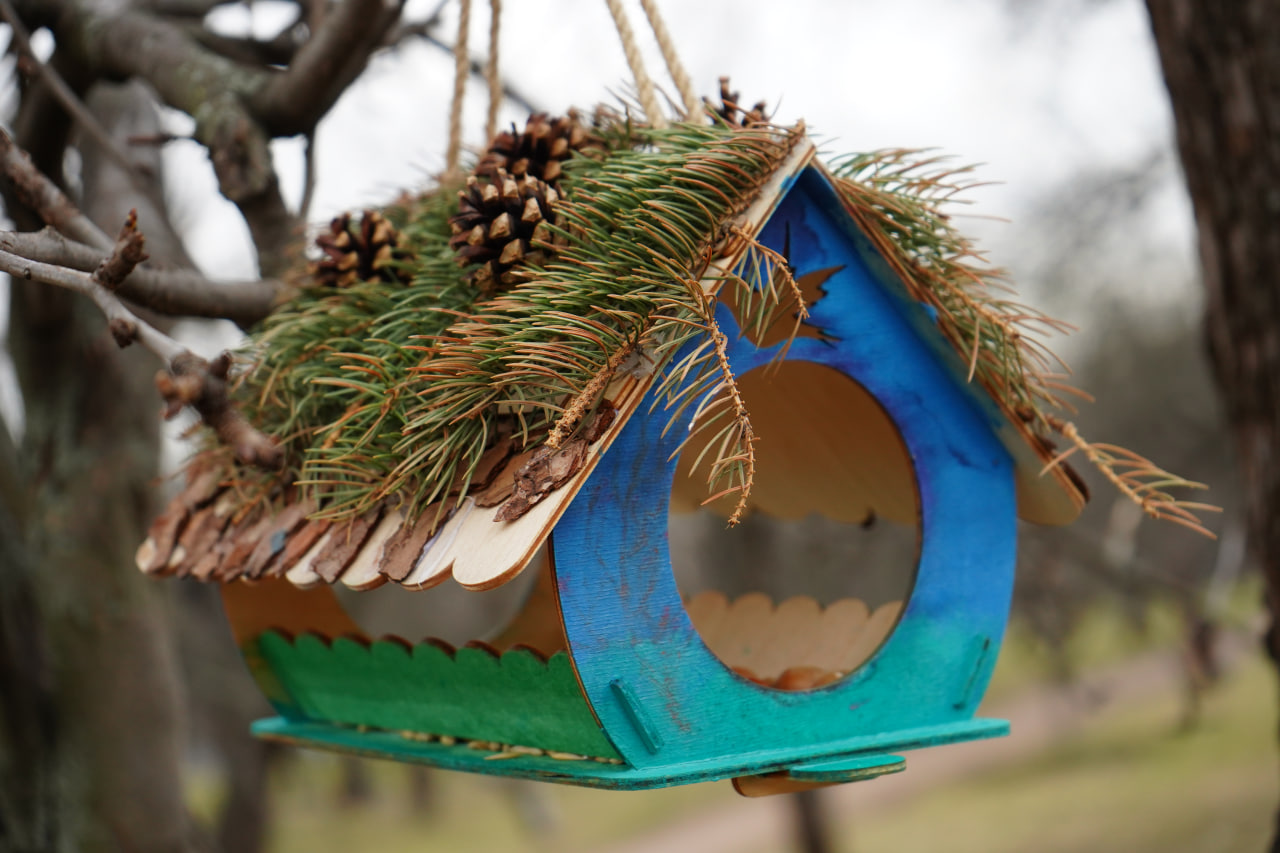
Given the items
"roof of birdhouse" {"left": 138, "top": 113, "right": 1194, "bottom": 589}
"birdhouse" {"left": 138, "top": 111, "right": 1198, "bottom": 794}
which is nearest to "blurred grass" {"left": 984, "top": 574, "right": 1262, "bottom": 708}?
"birdhouse" {"left": 138, "top": 111, "right": 1198, "bottom": 794}

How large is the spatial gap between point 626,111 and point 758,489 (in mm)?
776

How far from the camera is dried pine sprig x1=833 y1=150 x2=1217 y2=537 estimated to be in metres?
1.14

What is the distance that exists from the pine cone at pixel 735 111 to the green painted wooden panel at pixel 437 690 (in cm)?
57

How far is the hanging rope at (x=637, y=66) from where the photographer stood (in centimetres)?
123

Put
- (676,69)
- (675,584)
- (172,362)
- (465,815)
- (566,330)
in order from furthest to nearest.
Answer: (465,815)
(676,69)
(675,584)
(566,330)
(172,362)

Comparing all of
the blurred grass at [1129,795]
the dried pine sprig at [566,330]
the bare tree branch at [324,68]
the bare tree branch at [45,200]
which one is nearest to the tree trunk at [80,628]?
the bare tree branch at [324,68]

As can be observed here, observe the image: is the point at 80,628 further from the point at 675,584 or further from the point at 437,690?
the point at 675,584

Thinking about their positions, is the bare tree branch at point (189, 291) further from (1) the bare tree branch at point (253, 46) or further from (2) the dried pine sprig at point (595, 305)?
(1) the bare tree branch at point (253, 46)

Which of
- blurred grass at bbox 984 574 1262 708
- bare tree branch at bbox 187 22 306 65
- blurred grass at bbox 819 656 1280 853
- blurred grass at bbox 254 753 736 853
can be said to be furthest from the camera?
blurred grass at bbox 254 753 736 853

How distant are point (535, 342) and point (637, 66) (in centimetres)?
47

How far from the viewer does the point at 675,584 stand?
3.32ft

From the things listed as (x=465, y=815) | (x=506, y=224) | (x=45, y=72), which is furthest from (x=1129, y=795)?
(x=465, y=815)

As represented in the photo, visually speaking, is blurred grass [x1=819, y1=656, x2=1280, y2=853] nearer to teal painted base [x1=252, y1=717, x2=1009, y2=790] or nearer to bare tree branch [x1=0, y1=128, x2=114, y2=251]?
teal painted base [x1=252, y1=717, x2=1009, y2=790]

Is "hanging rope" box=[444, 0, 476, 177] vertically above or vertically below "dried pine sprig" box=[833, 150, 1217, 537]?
above
